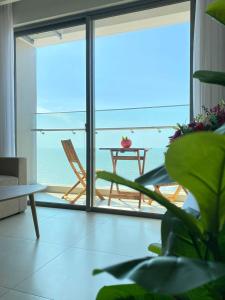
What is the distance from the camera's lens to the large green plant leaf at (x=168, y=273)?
28cm

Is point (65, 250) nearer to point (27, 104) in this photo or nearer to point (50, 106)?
point (50, 106)

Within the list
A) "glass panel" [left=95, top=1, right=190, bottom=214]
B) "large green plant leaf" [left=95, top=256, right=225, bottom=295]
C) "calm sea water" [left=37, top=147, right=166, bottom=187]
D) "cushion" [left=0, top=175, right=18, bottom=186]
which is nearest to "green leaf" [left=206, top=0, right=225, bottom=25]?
"large green plant leaf" [left=95, top=256, right=225, bottom=295]

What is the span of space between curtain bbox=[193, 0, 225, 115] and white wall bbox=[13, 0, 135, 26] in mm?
983

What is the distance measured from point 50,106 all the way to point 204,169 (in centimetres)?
434

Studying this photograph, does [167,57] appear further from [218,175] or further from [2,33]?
→ [218,175]

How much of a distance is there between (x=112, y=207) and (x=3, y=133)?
66.5 inches

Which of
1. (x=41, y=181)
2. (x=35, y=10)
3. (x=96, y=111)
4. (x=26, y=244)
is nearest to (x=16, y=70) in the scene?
(x=35, y=10)

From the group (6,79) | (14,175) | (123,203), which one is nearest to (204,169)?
(14,175)

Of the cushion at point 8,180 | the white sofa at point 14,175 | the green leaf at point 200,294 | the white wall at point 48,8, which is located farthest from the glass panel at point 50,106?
the green leaf at point 200,294

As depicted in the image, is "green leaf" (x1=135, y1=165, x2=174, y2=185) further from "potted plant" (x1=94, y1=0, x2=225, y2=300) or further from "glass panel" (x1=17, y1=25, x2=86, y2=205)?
"glass panel" (x1=17, y1=25, x2=86, y2=205)

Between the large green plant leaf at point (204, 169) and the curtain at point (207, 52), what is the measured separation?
2.48m

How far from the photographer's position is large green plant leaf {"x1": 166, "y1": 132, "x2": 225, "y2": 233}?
0.35 meters

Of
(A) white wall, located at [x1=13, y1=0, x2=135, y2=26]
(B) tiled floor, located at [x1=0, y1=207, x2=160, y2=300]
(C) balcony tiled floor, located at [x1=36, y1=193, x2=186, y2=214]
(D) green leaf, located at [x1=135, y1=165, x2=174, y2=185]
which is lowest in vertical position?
(B) tiled floor, located at [x1=0, y1=207, x2=160, y2=300]

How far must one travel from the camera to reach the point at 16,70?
13.4 ft
